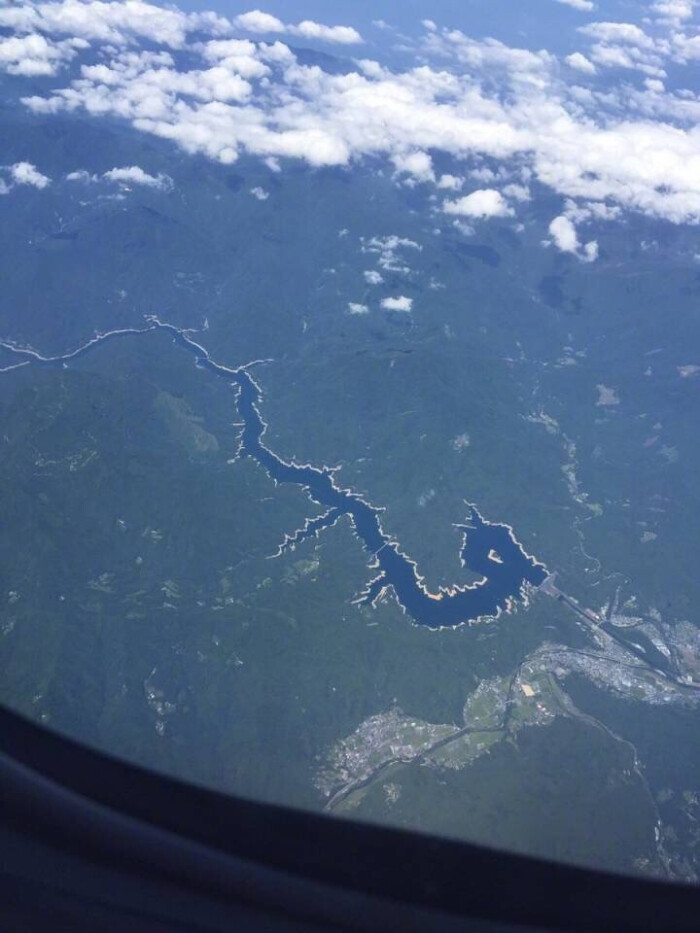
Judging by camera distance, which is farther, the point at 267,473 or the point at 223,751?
the point at 267,473

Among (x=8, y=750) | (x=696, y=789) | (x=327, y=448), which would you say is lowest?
(x=327, y=448)

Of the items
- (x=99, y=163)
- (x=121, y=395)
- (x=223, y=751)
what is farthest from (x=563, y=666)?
(x=99, y=163)

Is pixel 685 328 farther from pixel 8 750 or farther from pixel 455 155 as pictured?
pixel 8 750

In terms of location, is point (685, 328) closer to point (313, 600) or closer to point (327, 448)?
point (327, 448)

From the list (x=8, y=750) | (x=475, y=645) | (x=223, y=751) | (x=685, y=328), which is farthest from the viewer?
(x=685, y=328)

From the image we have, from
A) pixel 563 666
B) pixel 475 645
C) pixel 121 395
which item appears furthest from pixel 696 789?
pixel 121 395

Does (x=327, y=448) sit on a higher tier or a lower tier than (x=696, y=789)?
lower

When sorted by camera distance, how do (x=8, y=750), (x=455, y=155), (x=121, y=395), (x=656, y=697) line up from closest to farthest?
(x=8, y=750)
(x=656, y=697)
(x=121, y=395)
(x=455, y=155)
